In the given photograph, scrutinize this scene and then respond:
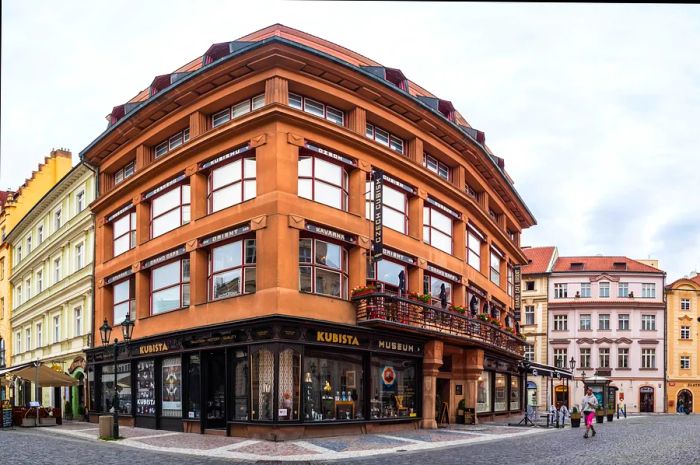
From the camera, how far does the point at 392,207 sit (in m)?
29.7

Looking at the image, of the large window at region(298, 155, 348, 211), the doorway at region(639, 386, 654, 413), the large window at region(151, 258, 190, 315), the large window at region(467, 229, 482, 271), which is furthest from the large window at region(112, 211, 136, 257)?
the doorway at region(639, 386, 654, 413)

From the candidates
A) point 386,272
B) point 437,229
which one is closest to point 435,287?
point 437,229

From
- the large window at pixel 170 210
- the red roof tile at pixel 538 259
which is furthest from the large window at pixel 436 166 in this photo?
the red roof tile at pixel 538 259

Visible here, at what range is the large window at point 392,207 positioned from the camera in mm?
28125

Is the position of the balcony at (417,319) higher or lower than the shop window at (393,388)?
higher

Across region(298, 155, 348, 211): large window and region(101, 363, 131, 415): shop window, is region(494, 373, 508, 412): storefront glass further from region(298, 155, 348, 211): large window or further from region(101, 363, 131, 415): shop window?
region(101, 363, 131, 415): shop window

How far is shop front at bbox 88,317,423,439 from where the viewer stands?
934 inches

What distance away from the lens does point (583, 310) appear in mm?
72062

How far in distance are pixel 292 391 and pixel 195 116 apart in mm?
11272

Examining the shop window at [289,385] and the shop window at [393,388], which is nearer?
the shop window at [289,385]

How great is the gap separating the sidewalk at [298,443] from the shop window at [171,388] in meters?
0.99

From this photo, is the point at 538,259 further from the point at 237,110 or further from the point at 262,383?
the point at 262,383

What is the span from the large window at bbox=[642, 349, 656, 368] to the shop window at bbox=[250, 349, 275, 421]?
185 ft

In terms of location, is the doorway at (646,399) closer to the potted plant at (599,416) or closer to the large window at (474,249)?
the potted plant at (599,416)
